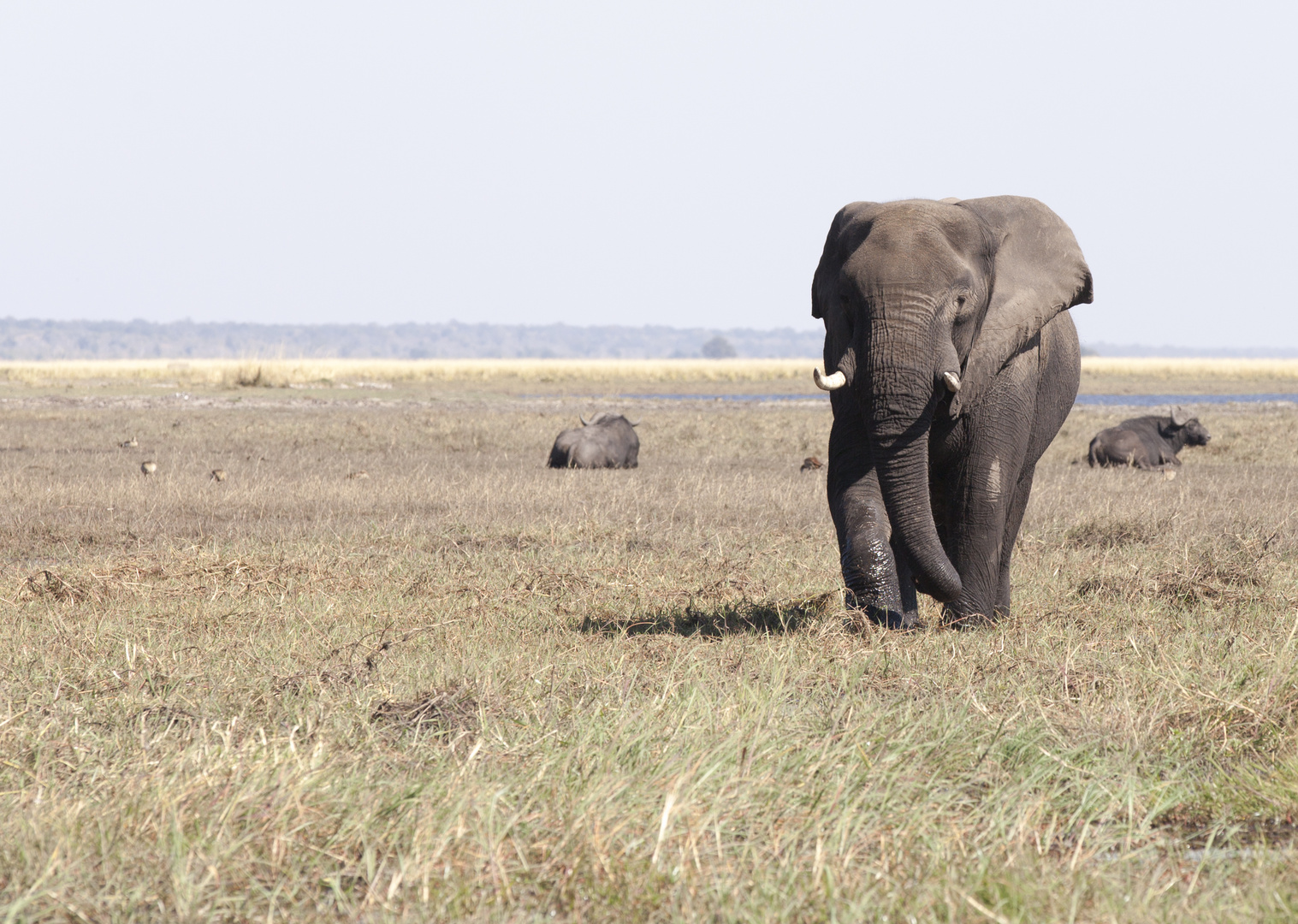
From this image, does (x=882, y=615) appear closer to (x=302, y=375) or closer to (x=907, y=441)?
(x=907, y=441)

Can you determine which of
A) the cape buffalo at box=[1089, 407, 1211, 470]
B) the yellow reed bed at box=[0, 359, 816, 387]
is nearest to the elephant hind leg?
the cape buffalo at box=[1089, 407, 1211, 470]

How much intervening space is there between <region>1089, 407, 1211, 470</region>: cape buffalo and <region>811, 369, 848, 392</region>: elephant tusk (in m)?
13.2

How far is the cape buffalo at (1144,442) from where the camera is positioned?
1808 cm

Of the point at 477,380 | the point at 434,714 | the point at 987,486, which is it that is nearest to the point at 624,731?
the point at 434,714

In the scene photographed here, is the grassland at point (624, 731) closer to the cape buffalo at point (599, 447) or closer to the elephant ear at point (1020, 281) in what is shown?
the elephant ear at point (1020, 281)

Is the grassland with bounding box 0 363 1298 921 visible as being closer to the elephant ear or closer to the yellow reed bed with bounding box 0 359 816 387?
the elephant ear

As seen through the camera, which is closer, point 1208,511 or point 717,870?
point 717,870

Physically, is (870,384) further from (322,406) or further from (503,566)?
(322,406)

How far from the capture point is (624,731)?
4.20 metres

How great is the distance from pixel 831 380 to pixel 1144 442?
14.3 m

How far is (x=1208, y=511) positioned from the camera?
40.4 ft

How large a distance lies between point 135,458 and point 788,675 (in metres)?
14.8

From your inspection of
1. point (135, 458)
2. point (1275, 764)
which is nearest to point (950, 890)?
point (1275, 764)

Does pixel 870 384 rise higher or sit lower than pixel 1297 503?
higher
